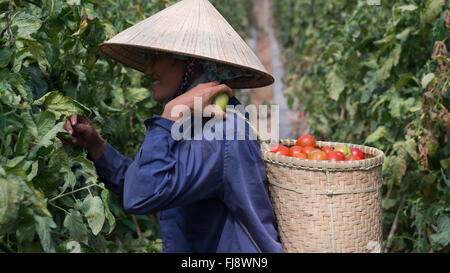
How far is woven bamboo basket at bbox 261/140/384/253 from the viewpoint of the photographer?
5.05ft

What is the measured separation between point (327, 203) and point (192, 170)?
0.41 metres

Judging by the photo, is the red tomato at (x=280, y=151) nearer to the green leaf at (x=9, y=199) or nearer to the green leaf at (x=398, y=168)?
the green leaf at (x=9, y=199)

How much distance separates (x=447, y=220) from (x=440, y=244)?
0.11 m

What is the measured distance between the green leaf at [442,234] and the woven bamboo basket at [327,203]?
0.83m

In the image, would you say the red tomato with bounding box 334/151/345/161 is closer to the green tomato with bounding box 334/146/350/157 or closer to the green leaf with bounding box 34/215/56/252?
the green tomato with bounding box 334/146/350/157

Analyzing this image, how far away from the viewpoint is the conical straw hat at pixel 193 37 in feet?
4.99

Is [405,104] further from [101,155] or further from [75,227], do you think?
[75,227]

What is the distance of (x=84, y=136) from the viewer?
5.40 feet

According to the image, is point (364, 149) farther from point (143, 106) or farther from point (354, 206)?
point (143, 106)

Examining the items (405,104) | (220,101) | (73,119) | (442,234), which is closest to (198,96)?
(220,101)

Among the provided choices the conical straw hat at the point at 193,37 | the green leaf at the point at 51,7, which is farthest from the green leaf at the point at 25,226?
the green leaf at the point at 51,7
